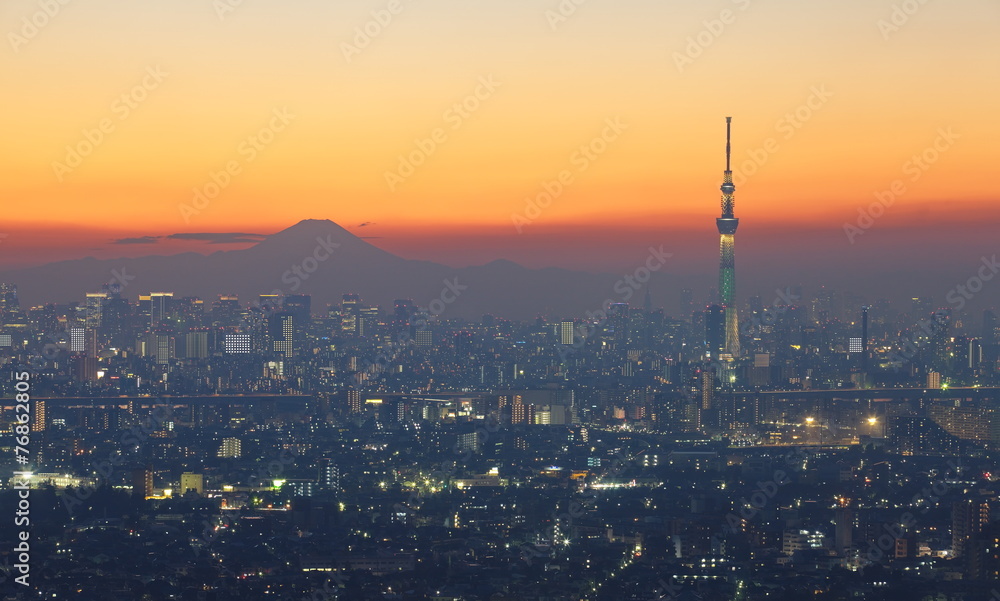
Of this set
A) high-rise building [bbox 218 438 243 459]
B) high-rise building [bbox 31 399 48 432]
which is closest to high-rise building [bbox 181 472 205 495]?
high-rise building [bbox 218 438 243 459]

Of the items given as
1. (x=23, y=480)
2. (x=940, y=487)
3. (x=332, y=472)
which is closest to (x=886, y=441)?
(x=940, y=487)

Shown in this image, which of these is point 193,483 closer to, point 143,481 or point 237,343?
point 143,481

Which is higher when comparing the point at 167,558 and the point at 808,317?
the point at 808,317

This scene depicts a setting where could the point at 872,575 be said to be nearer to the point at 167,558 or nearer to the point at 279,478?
the point at 167,558

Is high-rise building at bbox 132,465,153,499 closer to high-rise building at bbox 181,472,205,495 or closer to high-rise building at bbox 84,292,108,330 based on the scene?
high-rise building at bbox 181,472,205,495

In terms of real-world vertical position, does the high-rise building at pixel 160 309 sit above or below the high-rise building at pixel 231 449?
above

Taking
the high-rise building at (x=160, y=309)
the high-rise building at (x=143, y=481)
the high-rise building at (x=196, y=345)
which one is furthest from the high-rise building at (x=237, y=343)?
the high-rise building at (x=143, y=481)

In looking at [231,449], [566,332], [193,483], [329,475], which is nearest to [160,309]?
[566,332]

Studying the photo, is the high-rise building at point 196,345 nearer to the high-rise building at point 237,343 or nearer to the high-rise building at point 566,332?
Result: the high-rise building at point 237,343
